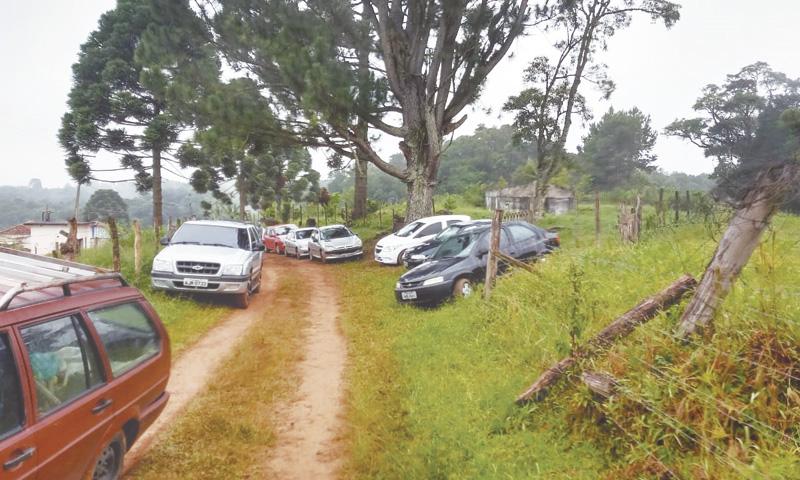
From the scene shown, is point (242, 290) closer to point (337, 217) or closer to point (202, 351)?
point (202, 351)

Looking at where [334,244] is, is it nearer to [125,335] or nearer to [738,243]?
[125,335]

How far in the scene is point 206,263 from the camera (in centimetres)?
954

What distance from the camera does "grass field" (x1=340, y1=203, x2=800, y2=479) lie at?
2848mm

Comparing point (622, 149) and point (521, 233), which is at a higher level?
point (622, 149)

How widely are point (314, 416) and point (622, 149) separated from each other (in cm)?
6797

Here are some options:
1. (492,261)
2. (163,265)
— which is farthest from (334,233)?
(492,261)

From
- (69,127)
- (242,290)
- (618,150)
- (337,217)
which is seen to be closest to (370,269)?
(242,290)

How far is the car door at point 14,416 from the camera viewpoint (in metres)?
2.21

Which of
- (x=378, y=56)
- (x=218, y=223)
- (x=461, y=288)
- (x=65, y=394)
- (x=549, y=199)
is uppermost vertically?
(x=378, y=56)

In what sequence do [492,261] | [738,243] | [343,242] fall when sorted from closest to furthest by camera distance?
1. [738,243]
2. [492,261]
3. [343,242]

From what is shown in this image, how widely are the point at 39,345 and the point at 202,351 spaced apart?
16.3ft

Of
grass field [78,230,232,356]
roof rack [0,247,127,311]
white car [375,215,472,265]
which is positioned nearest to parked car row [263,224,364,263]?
white car [375,215,472,265]

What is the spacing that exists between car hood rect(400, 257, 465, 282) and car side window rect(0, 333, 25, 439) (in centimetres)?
712

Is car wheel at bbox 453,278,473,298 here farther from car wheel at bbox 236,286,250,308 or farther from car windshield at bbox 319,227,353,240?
car windshield at bbox 319,227,353,240
